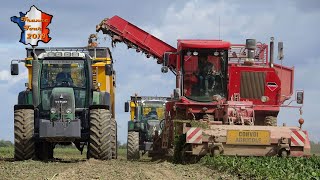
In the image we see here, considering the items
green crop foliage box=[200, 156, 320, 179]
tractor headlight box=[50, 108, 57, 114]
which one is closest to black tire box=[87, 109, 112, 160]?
tractor headlight box=[50, 108, 57, 114]

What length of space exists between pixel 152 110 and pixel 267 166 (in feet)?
51.6

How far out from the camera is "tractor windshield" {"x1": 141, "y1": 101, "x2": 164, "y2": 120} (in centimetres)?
2792

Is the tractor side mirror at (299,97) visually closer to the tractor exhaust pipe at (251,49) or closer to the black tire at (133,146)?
the tractor exhaust pipe at (251,49)

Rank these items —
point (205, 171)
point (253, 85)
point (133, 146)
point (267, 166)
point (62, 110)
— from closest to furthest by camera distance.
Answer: point (267, 166) → point (205, 171) → point (62, 110) → point (253, 85) → point (133, 146)

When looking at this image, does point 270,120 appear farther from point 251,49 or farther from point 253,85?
point 251,49

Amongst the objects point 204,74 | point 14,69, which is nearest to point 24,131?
point 14,69

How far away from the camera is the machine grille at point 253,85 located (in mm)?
19266

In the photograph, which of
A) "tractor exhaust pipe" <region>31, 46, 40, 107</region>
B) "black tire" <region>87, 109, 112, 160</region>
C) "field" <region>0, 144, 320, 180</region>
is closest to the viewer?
"field" <region>0, 144, 320, 180</region>

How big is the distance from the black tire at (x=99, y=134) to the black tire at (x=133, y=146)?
7838mm

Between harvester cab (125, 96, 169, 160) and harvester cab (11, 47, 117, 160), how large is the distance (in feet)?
21.3

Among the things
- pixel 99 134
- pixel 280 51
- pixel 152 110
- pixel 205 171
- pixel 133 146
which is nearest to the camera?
pixel 205 171

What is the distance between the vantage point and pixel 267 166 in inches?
497

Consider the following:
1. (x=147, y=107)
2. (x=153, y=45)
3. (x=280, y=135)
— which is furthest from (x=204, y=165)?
(x=147, y=107)

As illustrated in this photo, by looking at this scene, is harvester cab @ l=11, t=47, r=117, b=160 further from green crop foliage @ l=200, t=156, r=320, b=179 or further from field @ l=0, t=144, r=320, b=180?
green crop foliage @ l=200, t=156, r=320, b=179
